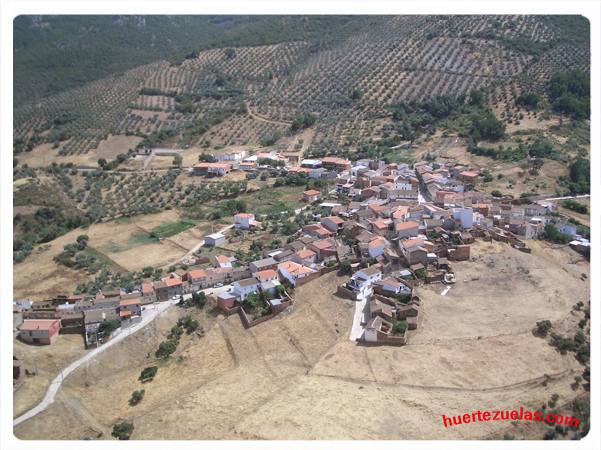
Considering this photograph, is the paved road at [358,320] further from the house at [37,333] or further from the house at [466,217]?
the house at [37,333]

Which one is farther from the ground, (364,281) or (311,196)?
(364,281)

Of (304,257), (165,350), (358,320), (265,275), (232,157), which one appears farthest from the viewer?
(232,157)

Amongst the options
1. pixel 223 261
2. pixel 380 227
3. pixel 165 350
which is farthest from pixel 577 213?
pixel 165 350

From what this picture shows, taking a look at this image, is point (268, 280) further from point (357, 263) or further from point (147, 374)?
point (147, 374)

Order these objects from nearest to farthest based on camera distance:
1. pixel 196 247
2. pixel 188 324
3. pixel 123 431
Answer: pixel 123 431
pixel 188 324
pixel 196 247

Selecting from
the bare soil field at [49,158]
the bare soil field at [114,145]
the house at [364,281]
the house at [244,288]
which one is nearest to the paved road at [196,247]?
the house at [244,288]

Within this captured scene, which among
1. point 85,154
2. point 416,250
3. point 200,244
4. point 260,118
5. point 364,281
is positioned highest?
point 416,250

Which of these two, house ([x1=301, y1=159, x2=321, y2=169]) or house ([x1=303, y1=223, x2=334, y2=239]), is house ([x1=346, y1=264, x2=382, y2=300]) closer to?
house ([x1=303, y1=223, x2=334, y2=239])
